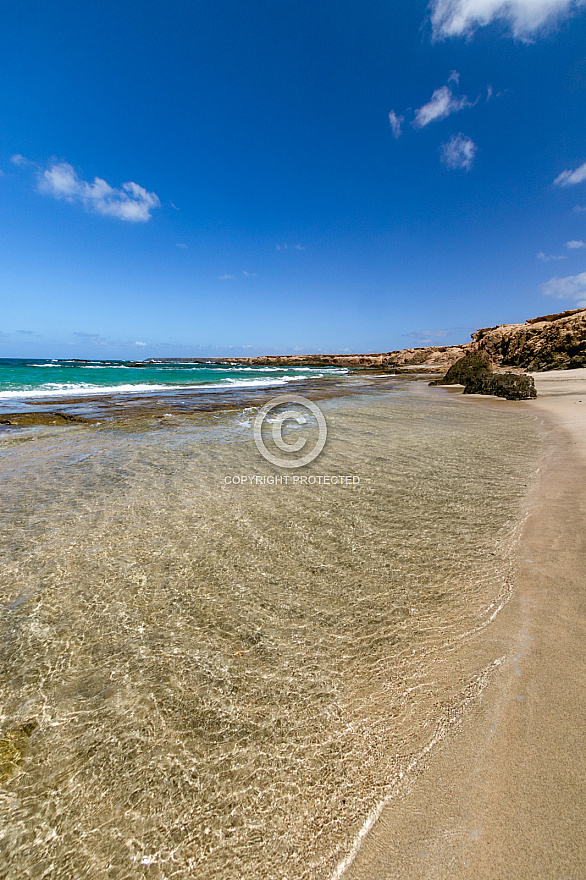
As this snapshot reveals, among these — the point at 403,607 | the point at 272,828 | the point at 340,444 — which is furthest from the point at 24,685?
the point at 340,444

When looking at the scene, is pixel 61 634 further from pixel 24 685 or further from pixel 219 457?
pixel 219 457

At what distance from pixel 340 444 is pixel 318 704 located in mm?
6771

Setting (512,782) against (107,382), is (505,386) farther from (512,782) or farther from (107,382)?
(107,382)

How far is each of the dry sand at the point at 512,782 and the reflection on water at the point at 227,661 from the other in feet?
0.38

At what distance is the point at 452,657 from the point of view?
2355mm

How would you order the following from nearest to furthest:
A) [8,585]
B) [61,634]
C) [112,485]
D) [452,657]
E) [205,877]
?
1. [205,877]
2. [452,657]
3. [61,634]
4. [8,585]
5. [112,485]

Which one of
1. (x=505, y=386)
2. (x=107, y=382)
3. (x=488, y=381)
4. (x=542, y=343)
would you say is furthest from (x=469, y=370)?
(x=107, y=382)

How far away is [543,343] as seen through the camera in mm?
34531

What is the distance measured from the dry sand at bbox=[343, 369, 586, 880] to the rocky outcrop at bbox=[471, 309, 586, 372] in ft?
125

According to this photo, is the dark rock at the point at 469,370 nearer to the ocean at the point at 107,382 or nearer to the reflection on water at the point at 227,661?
the ocean at the point at 107,382

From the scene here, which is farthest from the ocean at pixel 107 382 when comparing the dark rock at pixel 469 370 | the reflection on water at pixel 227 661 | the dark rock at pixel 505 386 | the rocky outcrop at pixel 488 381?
the reflection on water at pixel 227 661

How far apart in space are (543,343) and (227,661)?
139 ft

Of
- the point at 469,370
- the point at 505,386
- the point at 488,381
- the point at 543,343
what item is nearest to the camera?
the point at 505,386

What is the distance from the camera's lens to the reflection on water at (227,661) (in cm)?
146
